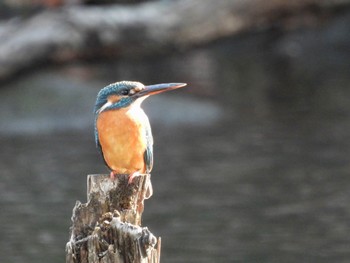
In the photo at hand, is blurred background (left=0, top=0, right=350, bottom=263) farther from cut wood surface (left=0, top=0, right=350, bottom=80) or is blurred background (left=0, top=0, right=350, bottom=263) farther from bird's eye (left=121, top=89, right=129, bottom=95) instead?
bird's eye (left=121, top=89, right=129, bottom=95)

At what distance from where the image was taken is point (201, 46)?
1472 cm

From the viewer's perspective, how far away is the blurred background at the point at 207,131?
343 inches

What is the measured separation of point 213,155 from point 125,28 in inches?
123

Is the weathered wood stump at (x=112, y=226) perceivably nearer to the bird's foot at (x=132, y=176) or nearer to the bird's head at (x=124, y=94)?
the bird's foot at (x=132, y=176)

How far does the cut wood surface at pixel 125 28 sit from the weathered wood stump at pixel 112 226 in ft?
28.7

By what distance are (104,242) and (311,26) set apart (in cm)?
1175

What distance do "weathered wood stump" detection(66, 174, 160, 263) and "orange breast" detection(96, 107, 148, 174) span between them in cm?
22

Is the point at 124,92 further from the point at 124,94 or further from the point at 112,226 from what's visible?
the point at 112,226

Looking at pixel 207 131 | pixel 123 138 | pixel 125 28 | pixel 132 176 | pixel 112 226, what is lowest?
pixel 112 226

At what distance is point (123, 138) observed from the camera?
15.8 feet

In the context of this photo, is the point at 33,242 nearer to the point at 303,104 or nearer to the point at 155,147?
the point at 155,147

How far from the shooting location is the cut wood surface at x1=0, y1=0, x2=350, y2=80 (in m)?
13.2

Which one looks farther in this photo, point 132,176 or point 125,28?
point 125,28

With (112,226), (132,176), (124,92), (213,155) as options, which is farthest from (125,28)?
(112,226)
